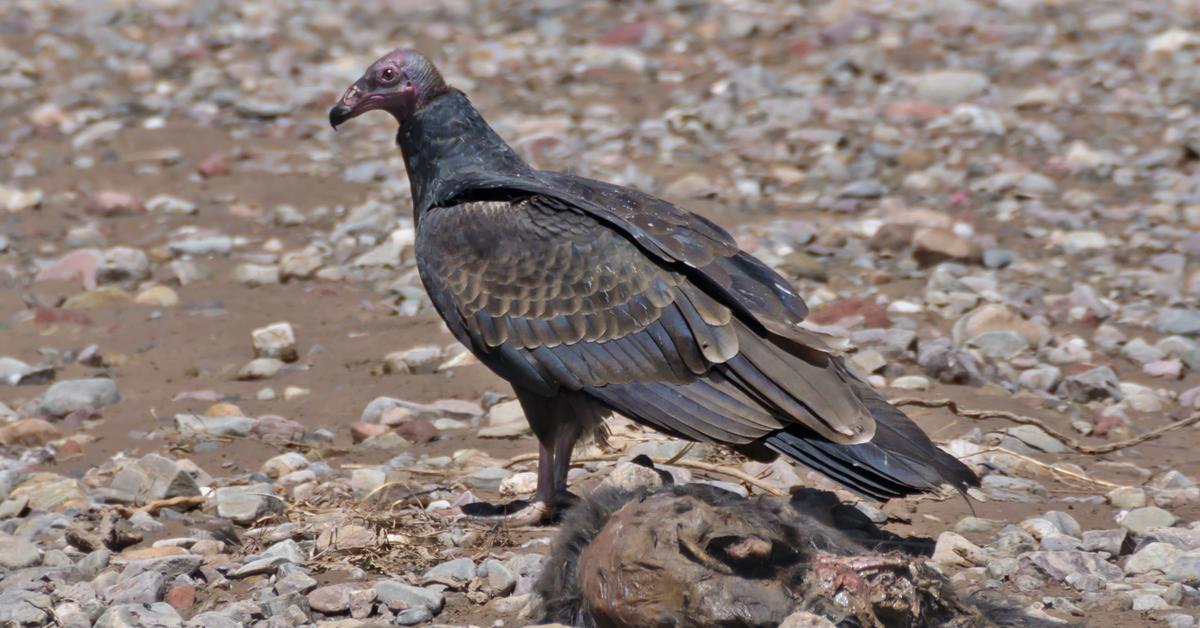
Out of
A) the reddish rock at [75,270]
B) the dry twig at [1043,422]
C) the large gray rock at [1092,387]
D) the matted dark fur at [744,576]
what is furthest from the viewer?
the reddish rock at [75,270]

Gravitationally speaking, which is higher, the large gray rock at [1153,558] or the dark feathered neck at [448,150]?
the dark feathered neck at [448,150]

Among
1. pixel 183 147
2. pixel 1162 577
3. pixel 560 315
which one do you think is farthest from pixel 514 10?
pixel 1162 577

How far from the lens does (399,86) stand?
233 inches

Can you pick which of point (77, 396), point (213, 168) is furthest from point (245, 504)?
point (213, 168)

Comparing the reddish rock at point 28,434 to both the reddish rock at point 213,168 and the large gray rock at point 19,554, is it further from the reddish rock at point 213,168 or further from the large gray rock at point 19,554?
the reddish rock at point 213,168

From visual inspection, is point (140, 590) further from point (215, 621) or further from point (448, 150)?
point (448, 150)

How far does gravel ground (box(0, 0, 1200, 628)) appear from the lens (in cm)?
494

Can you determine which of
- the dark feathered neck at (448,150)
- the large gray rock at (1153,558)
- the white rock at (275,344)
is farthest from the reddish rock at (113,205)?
the large gray rock at (1153,558)

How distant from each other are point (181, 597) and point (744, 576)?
172 centimetres

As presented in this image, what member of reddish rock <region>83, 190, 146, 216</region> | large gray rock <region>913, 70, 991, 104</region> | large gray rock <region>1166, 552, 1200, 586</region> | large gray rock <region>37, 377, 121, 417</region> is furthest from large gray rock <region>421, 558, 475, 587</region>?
large gray rock <region>913, 70, 991, 104</region>

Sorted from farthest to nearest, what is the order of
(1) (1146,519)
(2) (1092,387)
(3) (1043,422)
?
(2) (1092,387) < (3) (1043,422) < (1) (1146,519)

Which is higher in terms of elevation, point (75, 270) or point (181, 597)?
point (181, 597)

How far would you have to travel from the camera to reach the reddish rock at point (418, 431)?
20.4ft

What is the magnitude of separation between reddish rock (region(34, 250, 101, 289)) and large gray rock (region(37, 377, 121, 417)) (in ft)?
5.41
